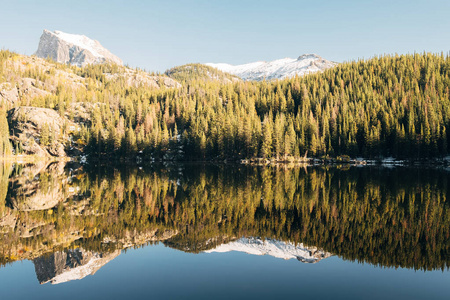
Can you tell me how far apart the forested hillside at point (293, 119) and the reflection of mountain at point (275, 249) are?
312 feet

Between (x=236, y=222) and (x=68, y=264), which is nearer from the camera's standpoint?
(x=68, y=264)

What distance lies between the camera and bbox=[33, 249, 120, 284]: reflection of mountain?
1343 centimetres

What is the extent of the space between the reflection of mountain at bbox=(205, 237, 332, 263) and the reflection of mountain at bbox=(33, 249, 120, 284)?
562cm

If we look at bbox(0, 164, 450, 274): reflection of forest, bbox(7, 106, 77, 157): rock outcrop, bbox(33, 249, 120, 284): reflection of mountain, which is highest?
bbox(7, 106, 77, 157): rock outcrop

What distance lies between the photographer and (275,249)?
16531mm

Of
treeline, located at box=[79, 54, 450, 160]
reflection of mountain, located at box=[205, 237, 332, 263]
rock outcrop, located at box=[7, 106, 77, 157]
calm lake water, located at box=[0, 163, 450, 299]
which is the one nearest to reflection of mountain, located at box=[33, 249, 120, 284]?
calm lake water, located at box=[0, 163, 450, 299]

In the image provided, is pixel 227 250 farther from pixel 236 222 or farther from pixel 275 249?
pixel 236 222

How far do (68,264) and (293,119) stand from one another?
129m

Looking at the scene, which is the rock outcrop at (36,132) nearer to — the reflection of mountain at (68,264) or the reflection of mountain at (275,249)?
the reflection of mountain at (68,264)

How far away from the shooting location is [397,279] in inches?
504

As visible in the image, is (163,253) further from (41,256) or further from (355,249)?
→ (355,249)

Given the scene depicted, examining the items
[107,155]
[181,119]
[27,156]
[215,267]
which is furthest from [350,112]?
[27,156]

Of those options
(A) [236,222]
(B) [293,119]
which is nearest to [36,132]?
(B) [293,119]

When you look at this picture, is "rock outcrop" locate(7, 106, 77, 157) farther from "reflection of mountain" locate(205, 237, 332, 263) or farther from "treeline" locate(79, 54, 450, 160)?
"reflection of mountain" locate(205, 237, 332, 263)
